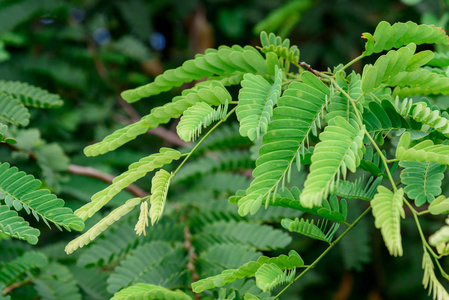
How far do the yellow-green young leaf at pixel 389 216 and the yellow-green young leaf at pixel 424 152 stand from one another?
0.20 feet

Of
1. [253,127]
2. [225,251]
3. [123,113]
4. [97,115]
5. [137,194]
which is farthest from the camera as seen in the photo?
[123,113]

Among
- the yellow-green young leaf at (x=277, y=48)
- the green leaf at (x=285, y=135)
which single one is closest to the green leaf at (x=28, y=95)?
the yellow-green young leaf at (x=277, y=48)

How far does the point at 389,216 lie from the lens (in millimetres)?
585

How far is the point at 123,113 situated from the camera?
7.75 ft

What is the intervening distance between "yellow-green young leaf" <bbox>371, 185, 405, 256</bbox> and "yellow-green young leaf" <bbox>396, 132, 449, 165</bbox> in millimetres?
62

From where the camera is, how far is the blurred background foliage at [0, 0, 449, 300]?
1.53m

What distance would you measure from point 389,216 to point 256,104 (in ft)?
0.94

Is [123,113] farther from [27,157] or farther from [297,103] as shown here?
[297,103]

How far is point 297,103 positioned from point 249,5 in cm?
187

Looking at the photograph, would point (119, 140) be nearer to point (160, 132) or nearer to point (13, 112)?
point (13, 112)

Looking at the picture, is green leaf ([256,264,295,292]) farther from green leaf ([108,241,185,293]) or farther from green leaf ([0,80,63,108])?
green leaf ([0,80,63,108])

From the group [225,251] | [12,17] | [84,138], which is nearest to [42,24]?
[12,17]

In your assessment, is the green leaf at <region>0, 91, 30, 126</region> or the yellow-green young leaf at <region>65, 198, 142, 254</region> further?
the green leaf at <region>0, 91, 30, 126</region>

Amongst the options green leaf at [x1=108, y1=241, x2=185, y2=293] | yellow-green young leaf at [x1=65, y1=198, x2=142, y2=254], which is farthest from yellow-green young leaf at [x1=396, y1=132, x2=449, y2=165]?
green leaf at [x1=108, y1=241, x2=185, y2=293]
